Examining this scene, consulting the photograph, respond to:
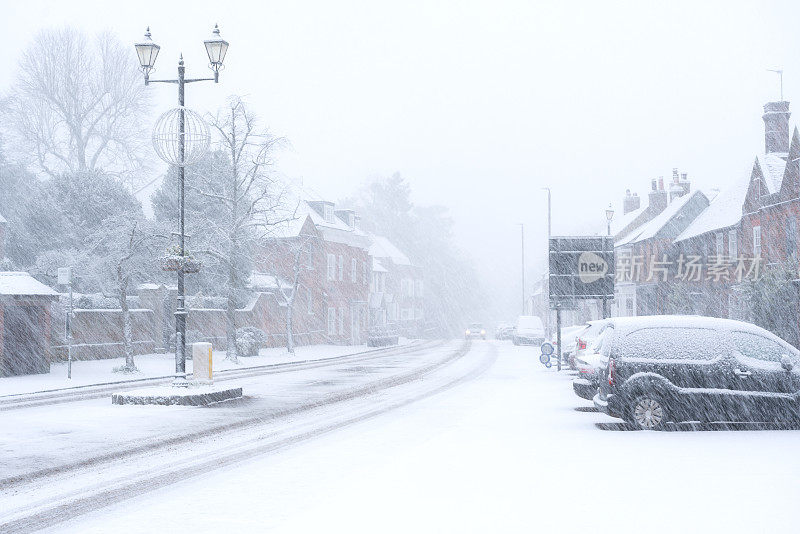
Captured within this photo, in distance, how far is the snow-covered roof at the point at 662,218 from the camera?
194 feet

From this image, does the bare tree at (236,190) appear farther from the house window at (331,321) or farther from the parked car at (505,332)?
the parked car at (505,332)

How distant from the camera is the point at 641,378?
14.3m

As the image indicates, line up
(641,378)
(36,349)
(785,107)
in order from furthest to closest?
(785,107) < (36,349) < (641,378)

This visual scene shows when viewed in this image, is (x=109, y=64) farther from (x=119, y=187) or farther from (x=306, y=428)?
(x=306, y=428)

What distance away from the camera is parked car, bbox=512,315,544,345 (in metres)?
58.5

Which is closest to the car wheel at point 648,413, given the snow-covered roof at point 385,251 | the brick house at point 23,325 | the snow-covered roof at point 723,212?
the brick house at point 23,325

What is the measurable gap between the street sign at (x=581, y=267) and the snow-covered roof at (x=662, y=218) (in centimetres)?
2907

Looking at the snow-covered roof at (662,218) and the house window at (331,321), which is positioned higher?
the snow-covered roof at (662,218)

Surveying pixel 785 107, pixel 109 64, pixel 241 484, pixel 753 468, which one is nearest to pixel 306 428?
pixel 241 484

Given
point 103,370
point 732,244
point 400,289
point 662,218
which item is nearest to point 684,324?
point 103,370

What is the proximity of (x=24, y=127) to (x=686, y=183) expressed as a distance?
147 feet

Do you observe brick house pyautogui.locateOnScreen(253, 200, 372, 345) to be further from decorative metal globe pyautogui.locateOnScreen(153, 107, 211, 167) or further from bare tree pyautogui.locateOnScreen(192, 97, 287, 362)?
decorative metal globe pyautogui.locateOnScreen(153, 107, 211, 167)

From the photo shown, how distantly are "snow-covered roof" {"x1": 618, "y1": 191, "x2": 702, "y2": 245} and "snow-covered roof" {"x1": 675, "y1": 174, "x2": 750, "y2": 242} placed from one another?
2.28 m

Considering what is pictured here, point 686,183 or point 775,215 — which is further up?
point 686,183
